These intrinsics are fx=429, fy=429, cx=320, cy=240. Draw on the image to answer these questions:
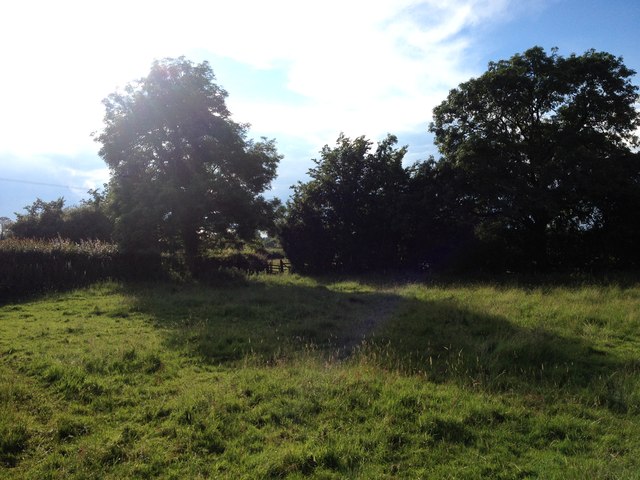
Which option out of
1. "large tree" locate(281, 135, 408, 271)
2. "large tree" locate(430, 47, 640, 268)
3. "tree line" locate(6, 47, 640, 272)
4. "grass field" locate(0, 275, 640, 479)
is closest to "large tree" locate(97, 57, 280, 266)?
"tree line" locate(6, 47, 640, 272)

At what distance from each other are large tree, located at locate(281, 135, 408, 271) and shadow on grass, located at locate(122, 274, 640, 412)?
13313 millimetres

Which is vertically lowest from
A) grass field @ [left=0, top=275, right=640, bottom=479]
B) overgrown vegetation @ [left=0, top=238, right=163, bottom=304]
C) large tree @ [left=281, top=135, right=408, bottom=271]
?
grass field @ [left=0, top=275, right=640, bottom=479]

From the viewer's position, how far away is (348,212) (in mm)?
27766

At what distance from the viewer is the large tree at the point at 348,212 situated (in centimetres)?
2672

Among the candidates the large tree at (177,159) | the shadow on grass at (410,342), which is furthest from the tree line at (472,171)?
the shadow on grass at (410,342)

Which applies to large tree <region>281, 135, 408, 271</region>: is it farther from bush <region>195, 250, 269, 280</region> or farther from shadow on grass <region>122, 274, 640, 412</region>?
shadow on grass <region>122, 274, 640, 412</region>

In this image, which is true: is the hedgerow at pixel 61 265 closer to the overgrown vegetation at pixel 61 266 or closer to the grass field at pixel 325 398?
the overgrown vegetation at pixel 61 266

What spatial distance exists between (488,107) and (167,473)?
2298 cm

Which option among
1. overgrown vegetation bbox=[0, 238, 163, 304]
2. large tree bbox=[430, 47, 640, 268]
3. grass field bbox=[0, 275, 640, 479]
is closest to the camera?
grass field bbox=[0, 275, 640, 479]

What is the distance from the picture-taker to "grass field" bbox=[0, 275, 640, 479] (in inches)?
167

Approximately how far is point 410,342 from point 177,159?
16588 mm

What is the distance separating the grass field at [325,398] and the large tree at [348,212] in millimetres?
16404

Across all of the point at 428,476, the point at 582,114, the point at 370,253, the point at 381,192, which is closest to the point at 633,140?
the point at 582,114

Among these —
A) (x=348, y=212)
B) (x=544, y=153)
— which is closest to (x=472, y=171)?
(x=544, y=153)
